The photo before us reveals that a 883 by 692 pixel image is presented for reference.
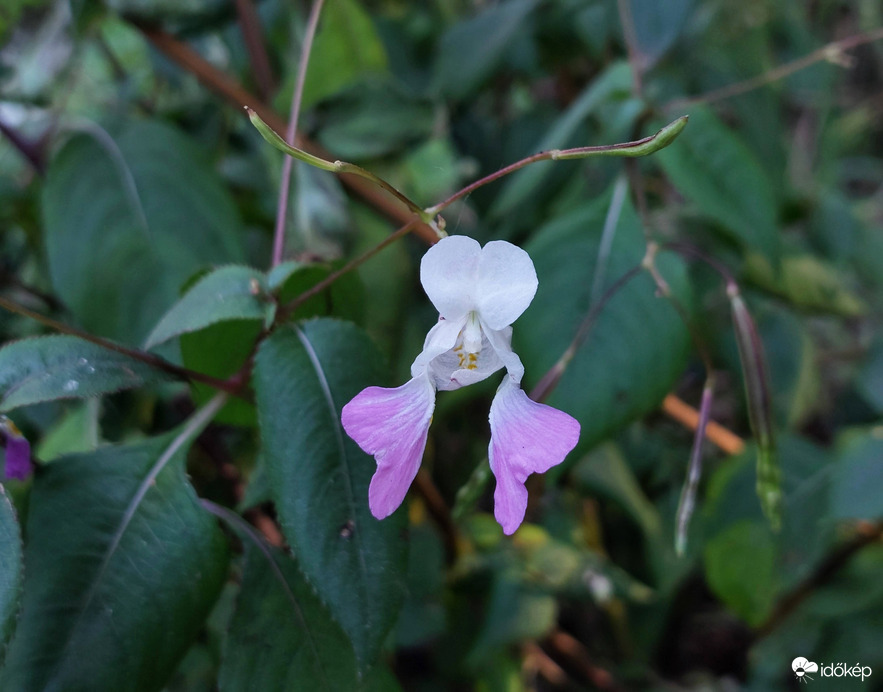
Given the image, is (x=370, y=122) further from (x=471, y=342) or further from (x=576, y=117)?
(x=471, y=342)

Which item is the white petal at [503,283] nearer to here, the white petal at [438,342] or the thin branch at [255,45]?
the white petal at [438,342]

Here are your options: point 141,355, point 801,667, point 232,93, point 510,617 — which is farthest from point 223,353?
point 801,667

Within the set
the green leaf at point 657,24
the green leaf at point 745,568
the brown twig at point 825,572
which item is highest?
the green leaf at point 657,24

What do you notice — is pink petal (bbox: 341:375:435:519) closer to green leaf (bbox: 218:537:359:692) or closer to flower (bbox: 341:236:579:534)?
flower (bbox: 341:236:579:534)

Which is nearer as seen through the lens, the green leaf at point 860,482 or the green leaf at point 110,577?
the green leaf at point 110,577

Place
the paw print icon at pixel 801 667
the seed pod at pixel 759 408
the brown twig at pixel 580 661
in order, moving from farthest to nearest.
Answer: the brown twig at pixel 580 661 < the paw print icon at pixel 801 667 < the seed pod at pixel 759 408

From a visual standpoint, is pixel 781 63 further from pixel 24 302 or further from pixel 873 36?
pixel 24 302

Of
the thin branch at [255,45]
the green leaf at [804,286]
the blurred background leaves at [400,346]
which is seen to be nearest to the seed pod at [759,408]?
the blurred background leaves at [400,346]
